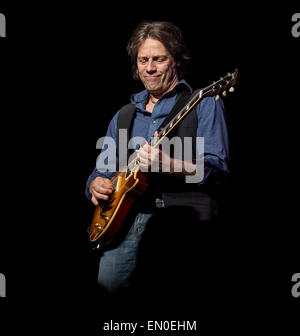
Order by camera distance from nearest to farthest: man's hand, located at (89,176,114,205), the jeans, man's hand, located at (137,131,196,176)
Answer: man's hand, located at (137,131,196,176)
the jeans
man's hand, located at (89,176,114,205)

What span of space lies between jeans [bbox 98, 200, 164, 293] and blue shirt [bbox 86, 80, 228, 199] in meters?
0.35

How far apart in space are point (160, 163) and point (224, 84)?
0.42m

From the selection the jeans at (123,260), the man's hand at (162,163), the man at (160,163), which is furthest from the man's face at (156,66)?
the jeans at (123,260)

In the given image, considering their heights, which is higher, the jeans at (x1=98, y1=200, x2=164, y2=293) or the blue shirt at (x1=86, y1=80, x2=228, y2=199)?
the blue shirt at (x1=86, y1=80, x2=228, y2=199)

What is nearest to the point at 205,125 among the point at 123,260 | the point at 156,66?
the point at 156,66

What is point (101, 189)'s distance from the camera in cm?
→ 184

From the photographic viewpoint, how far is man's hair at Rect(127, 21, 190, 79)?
188cm

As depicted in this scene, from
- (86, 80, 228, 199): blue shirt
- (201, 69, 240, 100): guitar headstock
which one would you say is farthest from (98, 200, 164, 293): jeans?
(201, 69, 240, 100): guitar headstock

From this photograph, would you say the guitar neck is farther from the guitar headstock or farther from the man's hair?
the man's hair

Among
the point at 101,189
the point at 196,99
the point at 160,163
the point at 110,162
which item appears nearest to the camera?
the point at 160,163

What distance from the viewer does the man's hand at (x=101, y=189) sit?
1828 millimetres

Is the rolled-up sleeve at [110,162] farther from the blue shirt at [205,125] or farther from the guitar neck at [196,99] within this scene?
the guitar neck at [196,99]

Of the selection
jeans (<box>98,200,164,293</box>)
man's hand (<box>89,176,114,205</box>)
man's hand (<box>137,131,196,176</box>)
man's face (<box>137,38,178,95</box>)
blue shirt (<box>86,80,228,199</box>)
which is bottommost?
jeans (<box>98,200,164,293</box>)

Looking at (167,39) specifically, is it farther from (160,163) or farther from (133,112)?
(160,163)
